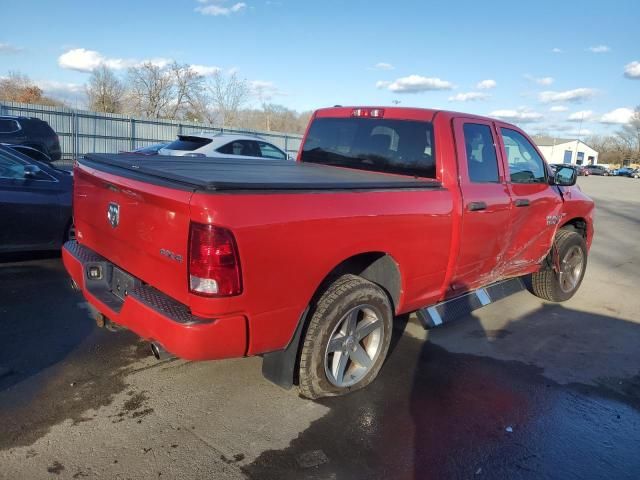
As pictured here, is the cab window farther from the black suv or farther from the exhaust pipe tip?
the black suv

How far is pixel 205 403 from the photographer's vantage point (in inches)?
134

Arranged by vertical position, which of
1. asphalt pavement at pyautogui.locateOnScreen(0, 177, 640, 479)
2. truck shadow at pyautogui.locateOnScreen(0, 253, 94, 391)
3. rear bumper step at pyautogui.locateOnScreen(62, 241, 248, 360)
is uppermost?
rear bumper step at pyautogui.locateOnScreen(62, 241, 248, 360)

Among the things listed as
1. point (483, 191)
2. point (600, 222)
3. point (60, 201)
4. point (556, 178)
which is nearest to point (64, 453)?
point (483, 191)

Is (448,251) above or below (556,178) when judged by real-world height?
below

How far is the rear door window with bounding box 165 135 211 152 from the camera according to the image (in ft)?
39.4

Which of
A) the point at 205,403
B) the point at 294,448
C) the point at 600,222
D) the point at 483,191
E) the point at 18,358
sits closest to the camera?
the point at 294,448

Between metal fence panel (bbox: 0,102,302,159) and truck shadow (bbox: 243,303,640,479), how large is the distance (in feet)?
69.4

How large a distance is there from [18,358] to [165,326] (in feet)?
6.03

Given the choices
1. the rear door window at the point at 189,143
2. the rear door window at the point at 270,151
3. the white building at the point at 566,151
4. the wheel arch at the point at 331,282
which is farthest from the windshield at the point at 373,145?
the white building at the point at 566,151

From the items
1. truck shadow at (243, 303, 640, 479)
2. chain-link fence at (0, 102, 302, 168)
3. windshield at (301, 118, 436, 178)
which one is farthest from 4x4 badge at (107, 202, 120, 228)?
chain-link fence at (0, 102, 302, 168)

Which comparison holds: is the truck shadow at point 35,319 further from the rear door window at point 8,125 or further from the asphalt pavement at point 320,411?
the rear door window at point 8,125

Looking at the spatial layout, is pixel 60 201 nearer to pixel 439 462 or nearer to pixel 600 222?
pixel 439 462

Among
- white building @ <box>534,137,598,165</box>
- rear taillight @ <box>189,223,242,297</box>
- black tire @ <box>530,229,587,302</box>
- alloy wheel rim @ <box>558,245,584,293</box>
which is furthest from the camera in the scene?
white building @ <box>534,137,598,165</box>

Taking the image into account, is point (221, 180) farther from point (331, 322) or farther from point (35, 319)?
point (35, 319)
